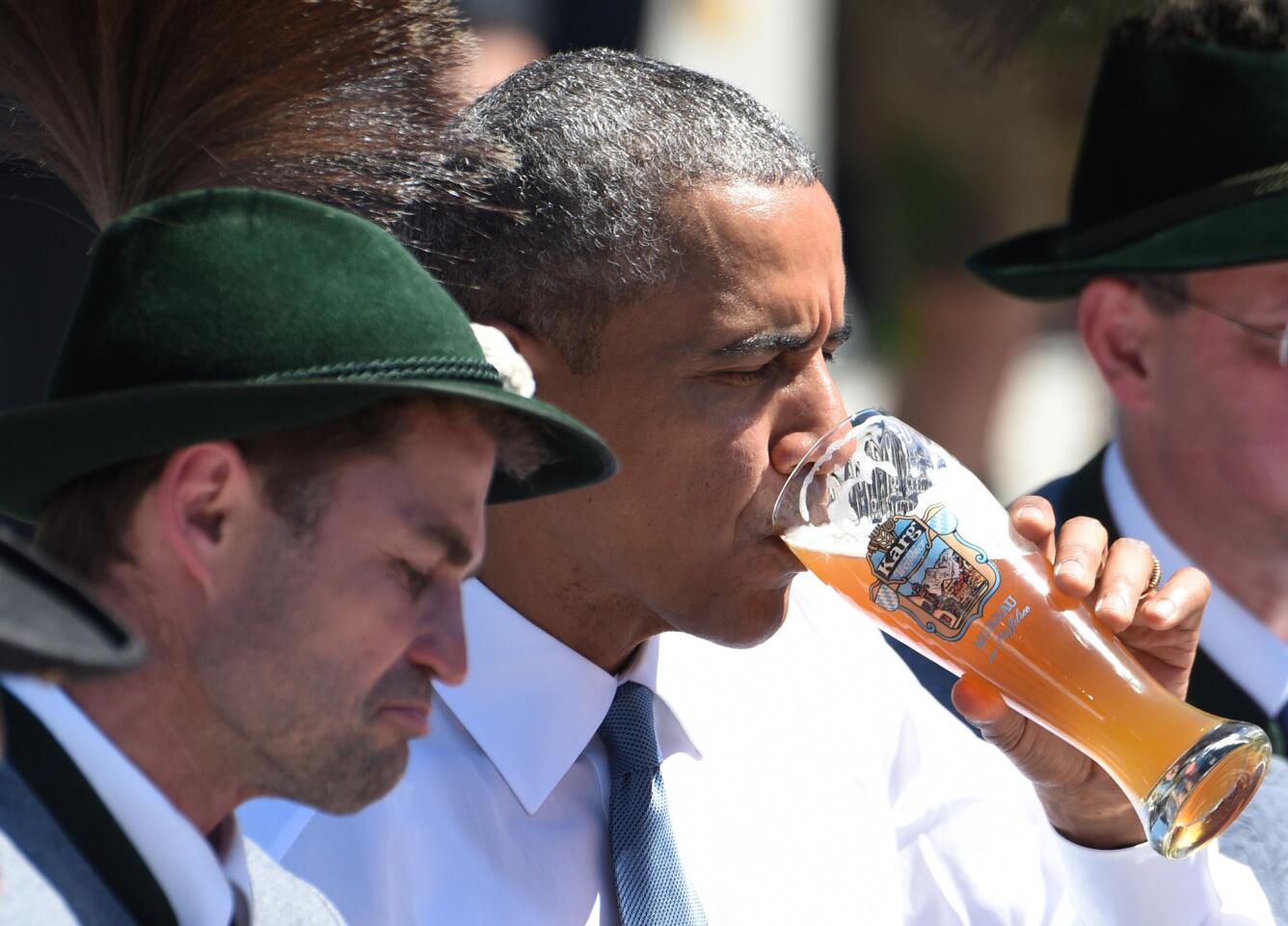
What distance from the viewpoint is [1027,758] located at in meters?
2.56

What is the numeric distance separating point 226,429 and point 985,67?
2.57 metres

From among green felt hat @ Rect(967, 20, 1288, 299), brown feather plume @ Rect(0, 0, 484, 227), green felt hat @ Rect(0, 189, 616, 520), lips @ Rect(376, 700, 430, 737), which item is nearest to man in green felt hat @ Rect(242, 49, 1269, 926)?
brown feather plume @ Rect(0, 0, 484, 227)

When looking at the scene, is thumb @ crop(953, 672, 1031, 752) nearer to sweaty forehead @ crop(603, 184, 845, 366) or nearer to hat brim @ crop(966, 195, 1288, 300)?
sweaty forehead @ crop(603, 184, 845, 366)

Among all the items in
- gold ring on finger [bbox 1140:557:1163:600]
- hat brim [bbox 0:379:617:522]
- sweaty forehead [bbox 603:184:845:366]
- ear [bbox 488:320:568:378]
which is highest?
hat brim [bbox 0:379:617:522]

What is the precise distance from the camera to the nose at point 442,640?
1729 millimetres

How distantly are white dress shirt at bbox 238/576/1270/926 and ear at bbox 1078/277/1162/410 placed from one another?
3.32ft

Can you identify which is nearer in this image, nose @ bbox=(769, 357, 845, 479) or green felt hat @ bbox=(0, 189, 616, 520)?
green felt hat @ bbox=(0, 189, 616, 520)

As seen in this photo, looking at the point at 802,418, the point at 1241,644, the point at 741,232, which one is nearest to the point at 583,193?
the point at 741,232

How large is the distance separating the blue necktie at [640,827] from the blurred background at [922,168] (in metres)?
1.89

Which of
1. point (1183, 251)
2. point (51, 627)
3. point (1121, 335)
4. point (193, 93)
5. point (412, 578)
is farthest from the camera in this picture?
point (1121, 335)

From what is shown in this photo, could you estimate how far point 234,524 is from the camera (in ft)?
5.36

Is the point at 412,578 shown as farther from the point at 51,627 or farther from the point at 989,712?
the point at 989,712

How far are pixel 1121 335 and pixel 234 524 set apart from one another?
96.4 inches

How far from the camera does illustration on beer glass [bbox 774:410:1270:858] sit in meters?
2.19
